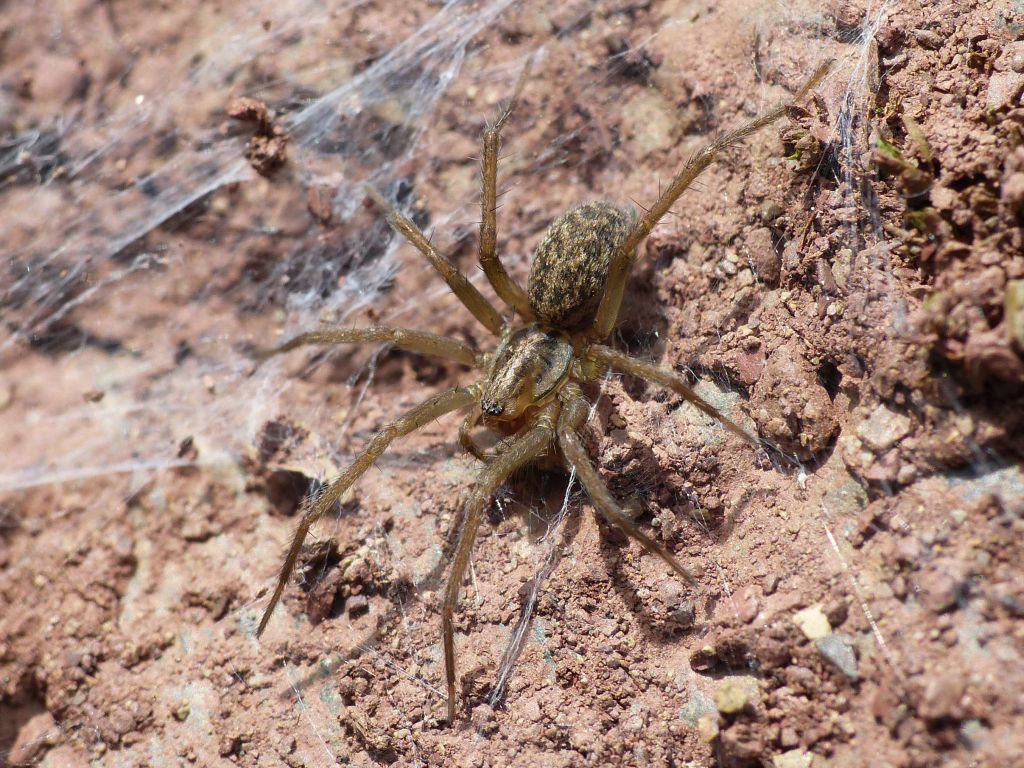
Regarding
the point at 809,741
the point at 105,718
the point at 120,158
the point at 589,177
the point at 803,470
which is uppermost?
the point at 120,158

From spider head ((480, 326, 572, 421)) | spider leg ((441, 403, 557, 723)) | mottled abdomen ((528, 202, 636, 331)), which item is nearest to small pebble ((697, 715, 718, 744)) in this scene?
spider leg ((441, 403, 557, 723))

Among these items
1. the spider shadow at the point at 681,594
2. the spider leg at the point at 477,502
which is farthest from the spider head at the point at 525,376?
the spider shadow at the point at 681,594

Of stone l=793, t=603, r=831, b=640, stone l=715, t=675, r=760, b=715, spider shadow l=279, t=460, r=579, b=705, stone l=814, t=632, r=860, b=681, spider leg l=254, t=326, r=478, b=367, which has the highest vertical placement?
spider leg l=254, t=326, r=478, b=367

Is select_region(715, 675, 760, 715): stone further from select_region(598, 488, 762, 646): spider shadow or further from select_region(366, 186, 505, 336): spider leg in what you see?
select_region(366, 186, 505, 336): spider leg

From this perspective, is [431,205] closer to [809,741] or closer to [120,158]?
[120,158]

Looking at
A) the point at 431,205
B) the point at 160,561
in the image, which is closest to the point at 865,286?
the point at 431,205

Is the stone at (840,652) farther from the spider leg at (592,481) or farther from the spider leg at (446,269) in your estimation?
the spider leg at (446,269)

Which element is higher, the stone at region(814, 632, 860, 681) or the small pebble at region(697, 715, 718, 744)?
the stone at region(814, 632, 860, 681)

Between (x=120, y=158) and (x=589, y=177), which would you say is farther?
Answer: (x=120, y=158)
